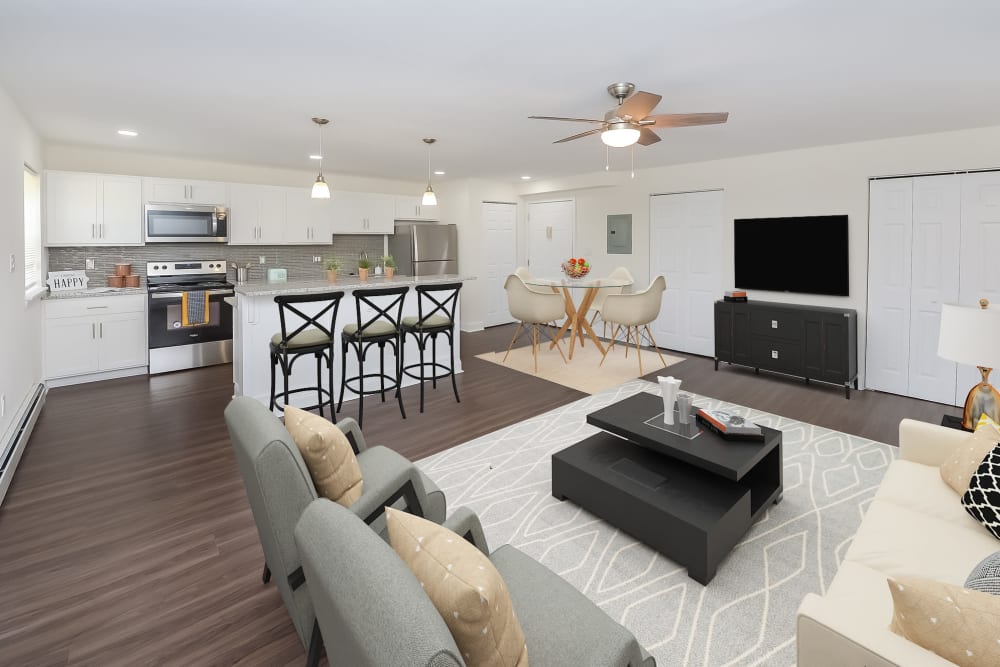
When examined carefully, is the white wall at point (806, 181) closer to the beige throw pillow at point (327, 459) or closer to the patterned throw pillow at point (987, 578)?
the patterned throw pillow at point (987, 578)

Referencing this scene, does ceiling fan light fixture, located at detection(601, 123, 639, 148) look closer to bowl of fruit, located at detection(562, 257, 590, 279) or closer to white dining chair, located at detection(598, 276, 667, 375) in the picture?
white dining chair, located at detection(598, 276, 667, 375)

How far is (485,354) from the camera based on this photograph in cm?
644

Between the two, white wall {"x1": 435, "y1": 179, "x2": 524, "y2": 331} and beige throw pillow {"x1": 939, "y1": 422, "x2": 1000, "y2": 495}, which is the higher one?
white wall {"x1": 435, "y1": 179, "x2": 524, "y2": 331}

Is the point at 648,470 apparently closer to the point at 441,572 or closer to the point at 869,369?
the point at 441,572

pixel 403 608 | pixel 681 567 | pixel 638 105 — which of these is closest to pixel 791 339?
pixel 638 105

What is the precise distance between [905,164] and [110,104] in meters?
6.61

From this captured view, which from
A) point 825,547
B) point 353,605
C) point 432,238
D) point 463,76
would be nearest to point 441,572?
point 353,605

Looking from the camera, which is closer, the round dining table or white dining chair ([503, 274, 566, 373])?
white dining chair ([503, 274, 566, 373])

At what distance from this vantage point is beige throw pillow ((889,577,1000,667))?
1.00 metres

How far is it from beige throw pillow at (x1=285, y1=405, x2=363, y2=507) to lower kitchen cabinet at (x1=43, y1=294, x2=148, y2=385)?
15.2 feet

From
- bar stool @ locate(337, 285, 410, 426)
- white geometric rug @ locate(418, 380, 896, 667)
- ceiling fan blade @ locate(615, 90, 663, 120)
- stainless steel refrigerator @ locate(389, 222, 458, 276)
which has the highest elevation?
ceiling fan blade @ locate(615, 90, 663, 120)

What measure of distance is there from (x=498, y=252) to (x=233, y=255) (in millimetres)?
3925

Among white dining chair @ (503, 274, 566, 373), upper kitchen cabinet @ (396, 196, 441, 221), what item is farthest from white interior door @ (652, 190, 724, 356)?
upper kitchen cabinet @ (396, 196, 441, 221)

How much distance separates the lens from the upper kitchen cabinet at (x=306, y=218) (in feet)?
21.4
